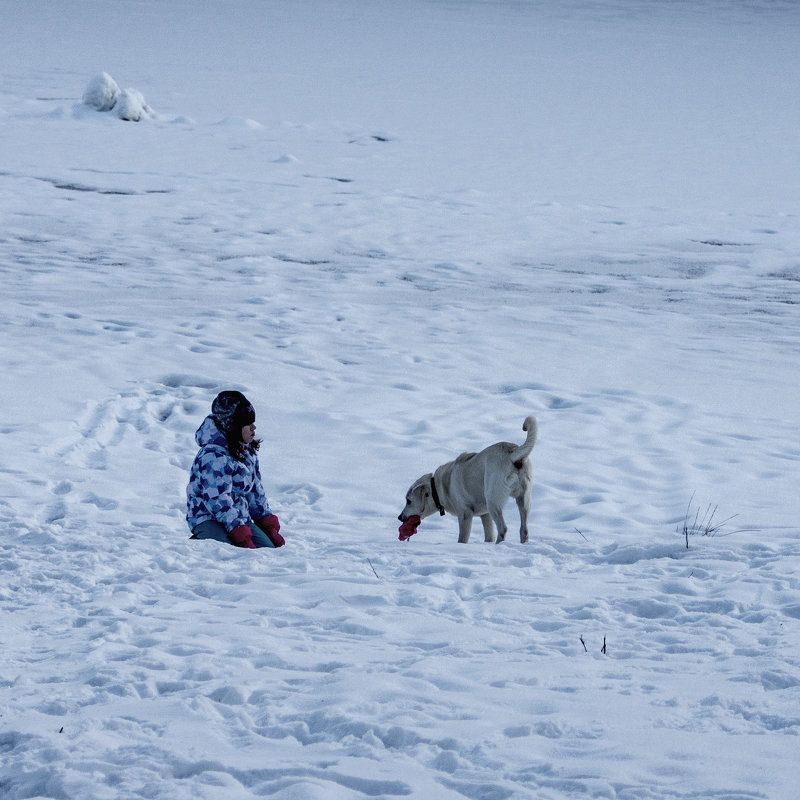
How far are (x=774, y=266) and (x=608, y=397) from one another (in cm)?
765

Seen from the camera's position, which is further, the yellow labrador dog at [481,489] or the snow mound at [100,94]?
the snow mound at [100,94]

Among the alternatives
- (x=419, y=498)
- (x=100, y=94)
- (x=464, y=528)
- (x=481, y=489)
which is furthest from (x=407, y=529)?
(x=100, y=94)

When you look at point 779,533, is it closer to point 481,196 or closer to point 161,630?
point 161,630

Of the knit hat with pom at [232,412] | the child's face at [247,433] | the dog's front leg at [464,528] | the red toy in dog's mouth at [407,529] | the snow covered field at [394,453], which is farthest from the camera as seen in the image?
the dog's front leg at [464,528]

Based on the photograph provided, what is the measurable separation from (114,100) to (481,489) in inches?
1069

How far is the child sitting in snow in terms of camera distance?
6031mm

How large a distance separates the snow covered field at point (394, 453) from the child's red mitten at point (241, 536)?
6.4 inches

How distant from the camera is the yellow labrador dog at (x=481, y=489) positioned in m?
6.35

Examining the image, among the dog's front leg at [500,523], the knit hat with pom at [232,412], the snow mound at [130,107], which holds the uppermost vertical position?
the snow mound at [130,107]

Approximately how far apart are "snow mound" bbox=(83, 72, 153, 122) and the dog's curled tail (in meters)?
26.4

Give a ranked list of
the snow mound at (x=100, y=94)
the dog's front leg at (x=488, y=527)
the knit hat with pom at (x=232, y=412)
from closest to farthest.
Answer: the knit hat with pom at (x=232, y=412)
the dog's front leg at (x=488, y=527)
the snow mound at (x=100, y=94)

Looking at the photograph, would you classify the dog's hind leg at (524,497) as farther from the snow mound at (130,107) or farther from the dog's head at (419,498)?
the snow mound at (130,107)

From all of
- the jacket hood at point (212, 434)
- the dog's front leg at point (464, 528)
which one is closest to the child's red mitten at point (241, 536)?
the jacket hood at point (212, 434)

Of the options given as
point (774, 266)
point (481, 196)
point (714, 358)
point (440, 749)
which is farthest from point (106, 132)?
point (440, 749)
